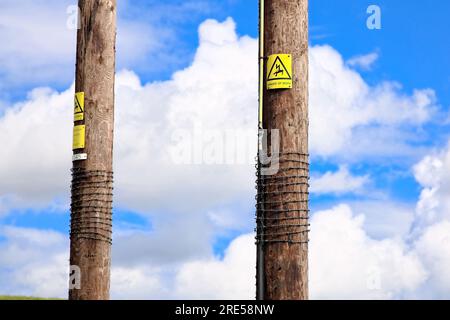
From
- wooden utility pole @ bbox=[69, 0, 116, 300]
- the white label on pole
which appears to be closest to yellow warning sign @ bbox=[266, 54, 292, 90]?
wooden utility pole @ bbox=[69, 0, 116, 300]

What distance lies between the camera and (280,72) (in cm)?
845

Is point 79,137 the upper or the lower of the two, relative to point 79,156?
upper

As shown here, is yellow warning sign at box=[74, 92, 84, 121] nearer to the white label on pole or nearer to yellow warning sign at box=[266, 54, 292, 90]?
the white label on pole

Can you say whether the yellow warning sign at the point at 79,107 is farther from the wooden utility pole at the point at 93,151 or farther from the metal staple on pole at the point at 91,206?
the metal staple on pole at the point at 91,206

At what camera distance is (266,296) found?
8.29 metres

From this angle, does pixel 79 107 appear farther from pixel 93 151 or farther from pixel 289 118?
pixel 289 118

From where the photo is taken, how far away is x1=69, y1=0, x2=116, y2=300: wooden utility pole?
11.1m

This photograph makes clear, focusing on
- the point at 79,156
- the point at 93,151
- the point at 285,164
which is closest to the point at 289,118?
the point at 285,164

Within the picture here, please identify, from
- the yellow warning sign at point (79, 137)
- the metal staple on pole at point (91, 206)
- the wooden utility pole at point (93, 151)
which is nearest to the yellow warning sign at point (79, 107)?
the wooden utility pole at point (93, 151)

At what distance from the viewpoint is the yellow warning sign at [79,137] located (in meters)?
11.3

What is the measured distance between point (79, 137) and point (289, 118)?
3.96m

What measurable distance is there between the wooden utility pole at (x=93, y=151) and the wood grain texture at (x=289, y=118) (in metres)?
3.49
